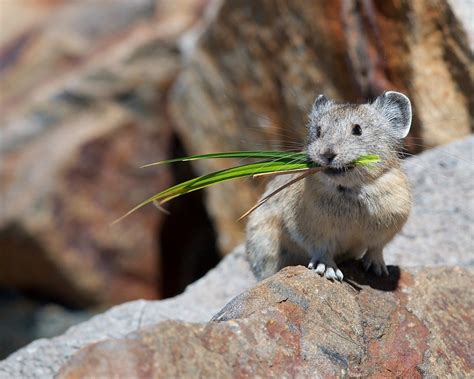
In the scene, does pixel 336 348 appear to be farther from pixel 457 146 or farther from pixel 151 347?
pixel 457 146

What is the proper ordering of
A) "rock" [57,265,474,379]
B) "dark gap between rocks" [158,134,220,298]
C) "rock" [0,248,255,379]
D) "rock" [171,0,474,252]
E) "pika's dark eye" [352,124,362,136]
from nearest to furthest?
"rock" [57,265,474,379] → "pika's dark eye" [352,124,362,136] → "rock" [0,248,255,379] → "rock" [171,0,474,252] → "dark gap between rocks" [158,134,220,298]

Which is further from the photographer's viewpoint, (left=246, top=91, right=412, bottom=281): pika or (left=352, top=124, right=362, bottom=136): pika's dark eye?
(left=352, top=124, right=362, bottom=136): pika's dark eye

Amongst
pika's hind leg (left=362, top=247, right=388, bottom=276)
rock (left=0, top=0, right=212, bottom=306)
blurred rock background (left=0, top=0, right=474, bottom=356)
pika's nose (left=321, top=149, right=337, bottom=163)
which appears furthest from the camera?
rock (left=0, top=0, right=212, bottom=306)

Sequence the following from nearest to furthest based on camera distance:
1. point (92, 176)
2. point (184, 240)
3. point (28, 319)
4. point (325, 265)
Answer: point (325, 265), point (28, 319), point (92, 176), point (184, 240)

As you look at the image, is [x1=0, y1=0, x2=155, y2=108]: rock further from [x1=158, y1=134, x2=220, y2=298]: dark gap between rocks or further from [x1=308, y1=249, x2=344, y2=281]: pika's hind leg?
[x1=308, y1=249, x2=344, y2=281]: pika's hind leg

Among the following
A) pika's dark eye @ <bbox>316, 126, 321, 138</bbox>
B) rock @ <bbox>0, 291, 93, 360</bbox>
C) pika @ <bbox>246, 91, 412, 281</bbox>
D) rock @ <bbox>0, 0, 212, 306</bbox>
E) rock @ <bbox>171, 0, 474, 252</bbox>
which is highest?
pika's dark eye @ <bbox>316, 126, 321, 138</bbox>

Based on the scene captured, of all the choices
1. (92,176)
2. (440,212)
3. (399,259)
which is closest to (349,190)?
(399,259)

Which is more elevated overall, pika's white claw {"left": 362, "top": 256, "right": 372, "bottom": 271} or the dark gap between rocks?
pika's white claw {"left": 362, "top": 256, "right": 372, "bottom": 271}

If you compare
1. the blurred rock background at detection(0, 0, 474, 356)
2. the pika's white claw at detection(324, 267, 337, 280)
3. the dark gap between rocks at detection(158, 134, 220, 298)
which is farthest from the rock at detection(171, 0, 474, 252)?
the pika's white claw at detection(324, 267, 337, 280)

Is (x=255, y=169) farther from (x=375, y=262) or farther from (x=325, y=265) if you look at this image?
(x=375, y=262)
